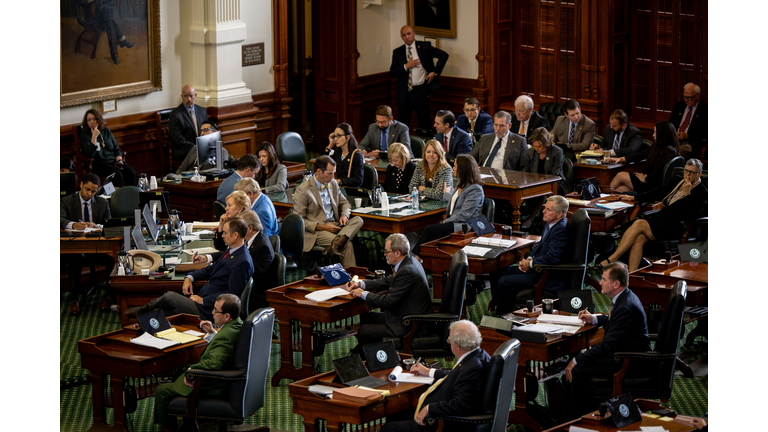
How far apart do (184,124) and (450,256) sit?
5699 mm

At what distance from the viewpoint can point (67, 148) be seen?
41.8ft

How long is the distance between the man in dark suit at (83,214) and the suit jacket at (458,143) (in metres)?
4.06

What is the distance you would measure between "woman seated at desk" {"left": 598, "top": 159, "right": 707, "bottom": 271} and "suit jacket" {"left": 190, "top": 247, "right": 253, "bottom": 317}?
3.62 metres

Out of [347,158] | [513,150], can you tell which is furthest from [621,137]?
[347,158]

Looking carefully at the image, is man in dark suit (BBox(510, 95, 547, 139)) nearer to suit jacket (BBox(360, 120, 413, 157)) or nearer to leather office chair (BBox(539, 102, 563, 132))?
leather office chair (BBox(539, 102, 563, 132))

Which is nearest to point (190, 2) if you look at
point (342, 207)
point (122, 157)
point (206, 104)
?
point (206, 104)

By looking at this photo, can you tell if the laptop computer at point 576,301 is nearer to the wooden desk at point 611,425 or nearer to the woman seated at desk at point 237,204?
the wooden desk at point 611,425

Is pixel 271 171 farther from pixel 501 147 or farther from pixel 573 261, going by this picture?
pixel 573 261

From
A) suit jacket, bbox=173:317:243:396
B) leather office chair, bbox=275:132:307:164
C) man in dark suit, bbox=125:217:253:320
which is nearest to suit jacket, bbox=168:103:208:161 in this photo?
leather office chair, bbox=275:132:307:164

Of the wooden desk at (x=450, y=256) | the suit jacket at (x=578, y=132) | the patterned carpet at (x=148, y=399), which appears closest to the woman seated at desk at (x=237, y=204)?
the patterned carpet at (x=148, y=399)

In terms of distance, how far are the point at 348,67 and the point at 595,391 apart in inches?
391

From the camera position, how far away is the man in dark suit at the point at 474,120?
1284 cm

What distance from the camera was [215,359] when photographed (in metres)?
6.36

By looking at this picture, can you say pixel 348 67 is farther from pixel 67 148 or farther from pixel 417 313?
pixel 417 313
